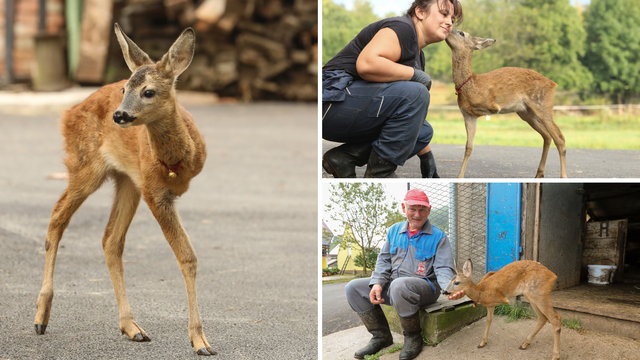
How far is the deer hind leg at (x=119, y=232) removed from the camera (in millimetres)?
4043

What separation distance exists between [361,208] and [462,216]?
69 centimetres

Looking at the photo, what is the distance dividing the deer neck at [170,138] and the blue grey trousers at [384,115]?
0.84m

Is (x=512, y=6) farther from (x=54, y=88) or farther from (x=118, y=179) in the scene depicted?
(x=54, y=88)

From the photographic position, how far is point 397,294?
3641 millimetres

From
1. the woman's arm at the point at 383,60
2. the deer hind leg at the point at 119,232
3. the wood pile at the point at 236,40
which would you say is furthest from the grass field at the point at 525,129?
the wood pile at the point at 236,40

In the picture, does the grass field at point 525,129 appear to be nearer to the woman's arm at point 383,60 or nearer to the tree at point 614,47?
the tree at point 614,47

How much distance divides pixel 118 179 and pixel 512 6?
382 centimetres

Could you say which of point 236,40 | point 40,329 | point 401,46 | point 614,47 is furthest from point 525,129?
point 236,40

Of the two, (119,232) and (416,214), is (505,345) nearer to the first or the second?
(416,214)

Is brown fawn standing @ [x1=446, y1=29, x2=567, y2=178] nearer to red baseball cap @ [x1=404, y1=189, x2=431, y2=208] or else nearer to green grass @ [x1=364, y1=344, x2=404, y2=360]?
red baseball cap @ [x1=404, y1=189, x2=431, y2=208]

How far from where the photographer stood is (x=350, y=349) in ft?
11.2

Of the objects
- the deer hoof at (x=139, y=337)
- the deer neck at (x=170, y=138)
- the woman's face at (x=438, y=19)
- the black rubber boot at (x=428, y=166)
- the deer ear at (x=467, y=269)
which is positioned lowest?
the deer hoof at (x=139, y=337)

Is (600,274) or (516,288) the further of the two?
(600,274)

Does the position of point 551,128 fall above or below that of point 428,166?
above
